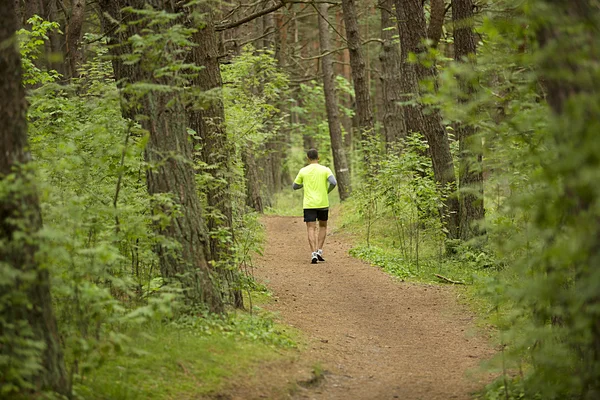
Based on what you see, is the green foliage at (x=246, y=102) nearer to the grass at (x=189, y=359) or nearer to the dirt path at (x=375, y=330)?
the dirt path at (x=375, y=330)

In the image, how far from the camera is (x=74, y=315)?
254 inches

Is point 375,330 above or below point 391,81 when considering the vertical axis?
below

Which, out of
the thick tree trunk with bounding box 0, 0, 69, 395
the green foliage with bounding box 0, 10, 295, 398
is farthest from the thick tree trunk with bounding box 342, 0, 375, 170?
the thick tree trunk with bounding box 0, 0, 69, 395

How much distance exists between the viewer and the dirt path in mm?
7336

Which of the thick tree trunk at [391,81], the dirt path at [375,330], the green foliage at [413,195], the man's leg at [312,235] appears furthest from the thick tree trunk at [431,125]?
the thick tree trunk at [391,81]

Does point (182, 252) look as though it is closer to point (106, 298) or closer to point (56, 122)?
point (106, 298)

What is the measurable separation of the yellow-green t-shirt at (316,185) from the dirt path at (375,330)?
52.5 inches

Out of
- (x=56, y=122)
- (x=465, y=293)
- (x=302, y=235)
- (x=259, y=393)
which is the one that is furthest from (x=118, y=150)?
(x=302, y=235)

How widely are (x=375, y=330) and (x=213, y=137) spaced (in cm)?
358

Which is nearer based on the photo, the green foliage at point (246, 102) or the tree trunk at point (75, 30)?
the green foliage at point (246, 102)

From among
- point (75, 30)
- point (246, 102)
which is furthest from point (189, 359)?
point (75, 30)

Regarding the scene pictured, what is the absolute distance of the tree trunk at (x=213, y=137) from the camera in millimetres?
9031

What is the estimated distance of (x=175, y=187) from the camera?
764cm

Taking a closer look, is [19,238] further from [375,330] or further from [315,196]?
[315,196]
